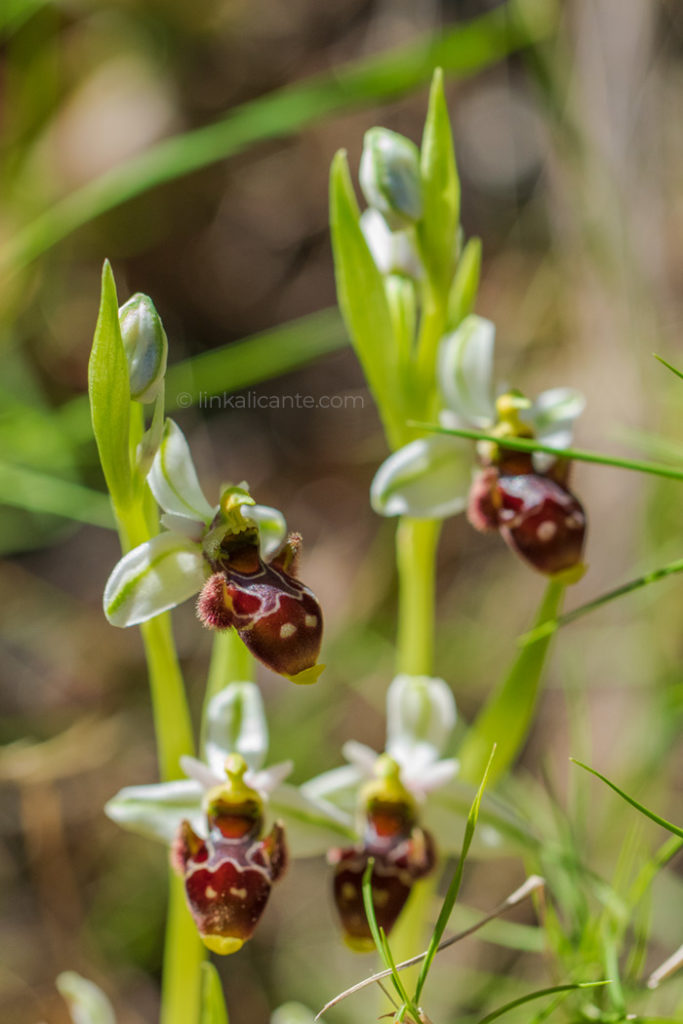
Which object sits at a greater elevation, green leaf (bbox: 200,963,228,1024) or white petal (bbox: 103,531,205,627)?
white petal (bbox: 103,531,205,627)

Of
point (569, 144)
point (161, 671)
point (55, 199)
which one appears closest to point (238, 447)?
point (55, 199)

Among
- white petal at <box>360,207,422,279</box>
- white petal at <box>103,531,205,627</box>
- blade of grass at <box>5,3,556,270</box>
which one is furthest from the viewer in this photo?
blade of grass at <box>5,3,556,270</box>

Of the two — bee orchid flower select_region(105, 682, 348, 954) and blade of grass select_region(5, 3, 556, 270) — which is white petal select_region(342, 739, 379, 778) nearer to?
bee orchid flower select_region(105, 682, 348, 954)

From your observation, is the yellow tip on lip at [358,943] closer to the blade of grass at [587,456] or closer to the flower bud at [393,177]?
the blade of grass at [587,456]

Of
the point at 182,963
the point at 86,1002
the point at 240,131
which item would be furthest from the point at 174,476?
the point at 240,131

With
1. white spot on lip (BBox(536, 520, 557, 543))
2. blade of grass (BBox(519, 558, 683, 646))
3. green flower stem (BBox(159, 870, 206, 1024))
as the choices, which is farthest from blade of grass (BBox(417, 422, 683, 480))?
green flower stem (BBox(159, 870, 206, 1024))

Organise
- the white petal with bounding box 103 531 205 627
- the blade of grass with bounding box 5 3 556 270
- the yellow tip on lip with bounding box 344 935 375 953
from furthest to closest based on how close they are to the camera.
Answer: the blade of grass with bounding box 5 3 556 270, the yellow tip on lip with bounding box 344 935 375 953, the white petal with bounding box 103 531 205 627
